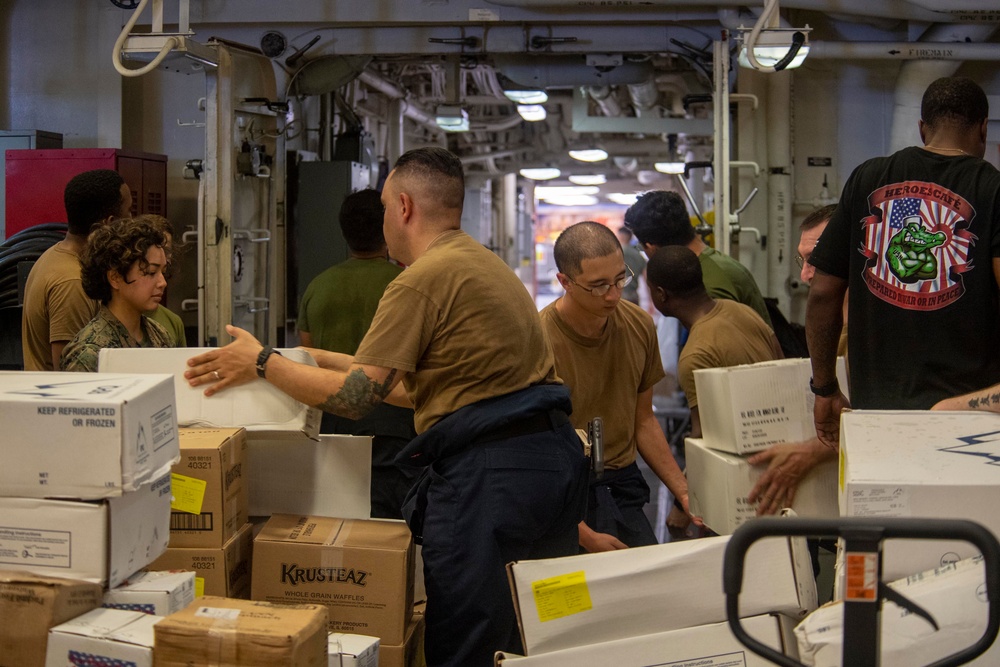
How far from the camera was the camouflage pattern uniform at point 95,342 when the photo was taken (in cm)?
275

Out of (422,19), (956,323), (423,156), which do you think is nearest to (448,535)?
(423,156)

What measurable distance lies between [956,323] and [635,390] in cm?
104

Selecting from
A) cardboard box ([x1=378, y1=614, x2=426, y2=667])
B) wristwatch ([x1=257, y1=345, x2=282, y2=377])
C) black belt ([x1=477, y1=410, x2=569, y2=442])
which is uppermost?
wristwatch ([x1=257, y1=345, x2=282, y2=377])

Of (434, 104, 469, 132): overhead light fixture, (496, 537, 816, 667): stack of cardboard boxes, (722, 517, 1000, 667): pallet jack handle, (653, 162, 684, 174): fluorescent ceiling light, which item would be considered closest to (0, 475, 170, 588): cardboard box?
(496, 537, 816, 667): stack of cardboard boxes

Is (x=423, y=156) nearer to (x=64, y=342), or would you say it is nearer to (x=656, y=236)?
(x=64, y=342)

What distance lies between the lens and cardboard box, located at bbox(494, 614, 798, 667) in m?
2.05

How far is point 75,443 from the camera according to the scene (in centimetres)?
205

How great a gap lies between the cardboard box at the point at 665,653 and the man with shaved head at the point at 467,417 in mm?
374

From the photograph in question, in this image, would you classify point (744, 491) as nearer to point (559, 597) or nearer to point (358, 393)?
point (559, 597)

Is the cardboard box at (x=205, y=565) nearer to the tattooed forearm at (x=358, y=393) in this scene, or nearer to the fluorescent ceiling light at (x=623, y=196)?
the tattooed forearm at (x=358, y=393)

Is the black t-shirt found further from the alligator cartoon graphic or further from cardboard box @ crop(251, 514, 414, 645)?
cardboard box @ crop(251, 514, 414, 645)

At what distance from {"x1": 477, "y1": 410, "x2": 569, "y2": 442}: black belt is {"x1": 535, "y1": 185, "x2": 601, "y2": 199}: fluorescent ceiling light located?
553 inches

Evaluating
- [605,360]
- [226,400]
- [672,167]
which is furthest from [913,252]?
[672,167]

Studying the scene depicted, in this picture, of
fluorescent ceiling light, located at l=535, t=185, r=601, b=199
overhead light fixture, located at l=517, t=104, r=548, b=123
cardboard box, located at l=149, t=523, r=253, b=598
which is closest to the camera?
cardboard box, located at l=149, t=523, r=253, b=598
